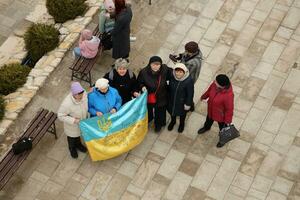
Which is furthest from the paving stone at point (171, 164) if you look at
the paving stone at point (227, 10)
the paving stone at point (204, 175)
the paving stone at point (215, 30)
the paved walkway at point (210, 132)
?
the paving stone at point (227, 10)

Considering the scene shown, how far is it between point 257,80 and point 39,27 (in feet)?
16.8

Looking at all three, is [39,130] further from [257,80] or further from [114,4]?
[257,80]

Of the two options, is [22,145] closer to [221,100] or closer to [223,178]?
[221,100]

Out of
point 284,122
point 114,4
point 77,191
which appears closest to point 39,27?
point 114,4

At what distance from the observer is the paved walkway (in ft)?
34.4

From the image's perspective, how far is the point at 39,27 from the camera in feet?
41.7

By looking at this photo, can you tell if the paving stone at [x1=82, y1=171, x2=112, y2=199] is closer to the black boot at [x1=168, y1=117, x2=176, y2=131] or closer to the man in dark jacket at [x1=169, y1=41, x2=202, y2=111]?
the black boot at [x1=168, y1=117, x2=176, y2=131]

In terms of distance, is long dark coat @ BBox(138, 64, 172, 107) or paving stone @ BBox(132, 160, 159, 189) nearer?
long dark coat @ BBox(138, 64, 172, 107)

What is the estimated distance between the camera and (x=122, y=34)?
36.8ft

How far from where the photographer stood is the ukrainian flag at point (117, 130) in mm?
10000

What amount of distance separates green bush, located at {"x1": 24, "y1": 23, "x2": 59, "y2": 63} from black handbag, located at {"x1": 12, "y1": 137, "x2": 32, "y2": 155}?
9.98 ft

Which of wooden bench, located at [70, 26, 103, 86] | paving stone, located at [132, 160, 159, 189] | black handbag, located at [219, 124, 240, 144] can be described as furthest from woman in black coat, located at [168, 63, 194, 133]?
wooden bench, located at [70, 26, 103, 86]

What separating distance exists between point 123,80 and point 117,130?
0.95 m

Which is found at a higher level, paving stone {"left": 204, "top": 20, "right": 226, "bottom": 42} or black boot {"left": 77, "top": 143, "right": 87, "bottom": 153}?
paving stone {"left": 204, "top": 20, "right": 226, "bottom": 42}
